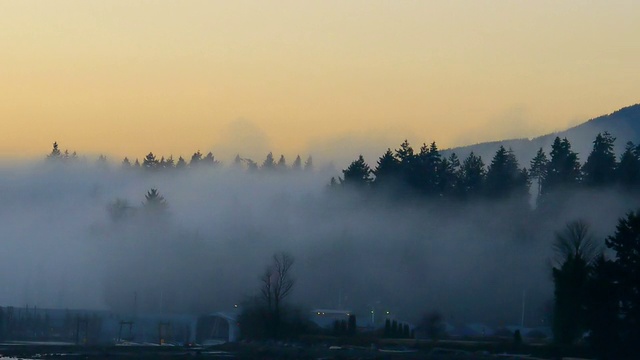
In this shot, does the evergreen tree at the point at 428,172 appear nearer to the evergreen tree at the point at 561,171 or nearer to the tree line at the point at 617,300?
the evergreen tree at the point at 561,171

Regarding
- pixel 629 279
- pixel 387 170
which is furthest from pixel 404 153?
pixel 629 279

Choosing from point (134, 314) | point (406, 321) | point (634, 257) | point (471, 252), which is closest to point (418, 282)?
point (471, 252)

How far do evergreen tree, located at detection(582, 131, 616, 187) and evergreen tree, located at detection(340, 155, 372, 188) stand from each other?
2824 centimetres

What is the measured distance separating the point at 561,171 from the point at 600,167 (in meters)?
5.41

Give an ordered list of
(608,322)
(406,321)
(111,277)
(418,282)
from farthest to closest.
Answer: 1. (111,277)
2. (418,282)
3. (406,321)
4. (608,322)

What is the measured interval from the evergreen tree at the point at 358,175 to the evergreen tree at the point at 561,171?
75.7 feet

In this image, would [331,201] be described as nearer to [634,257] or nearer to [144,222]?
[144,222]

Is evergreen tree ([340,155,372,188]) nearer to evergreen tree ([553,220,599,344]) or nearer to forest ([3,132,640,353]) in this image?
forest ([3,132,640,353])

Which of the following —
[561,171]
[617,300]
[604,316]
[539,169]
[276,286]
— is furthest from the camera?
[539,169]

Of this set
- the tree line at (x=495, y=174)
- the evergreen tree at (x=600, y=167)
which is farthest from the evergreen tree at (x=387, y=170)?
the evergreen tree at (x=600, y=167)

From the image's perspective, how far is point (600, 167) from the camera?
145 meters

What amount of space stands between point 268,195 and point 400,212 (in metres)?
28.8

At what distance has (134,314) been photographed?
137125 mm

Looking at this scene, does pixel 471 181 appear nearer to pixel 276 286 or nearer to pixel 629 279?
pixel 276 286
